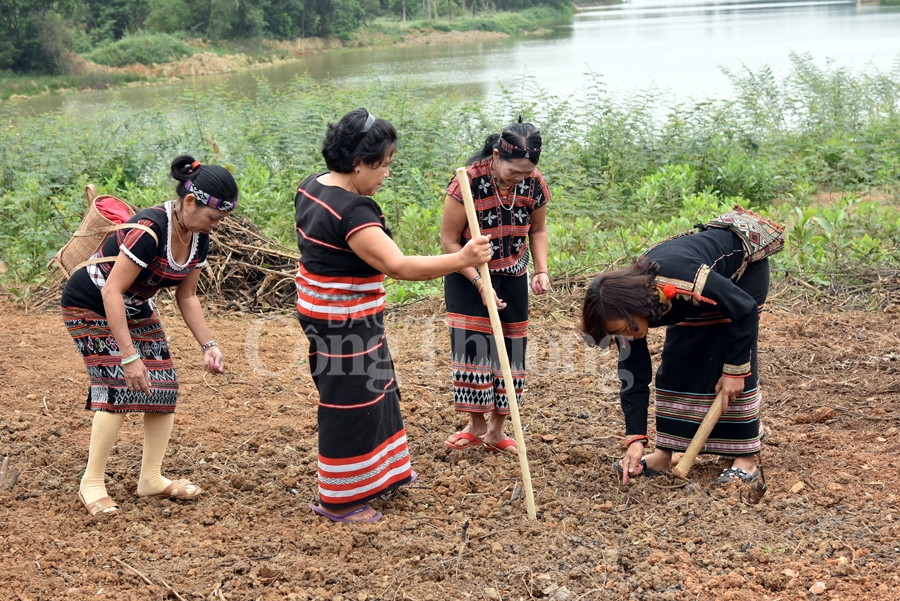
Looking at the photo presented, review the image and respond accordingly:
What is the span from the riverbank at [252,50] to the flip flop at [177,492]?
2946cm

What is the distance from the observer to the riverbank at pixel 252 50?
3078 cm

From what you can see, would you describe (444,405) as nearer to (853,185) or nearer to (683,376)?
(683,376)

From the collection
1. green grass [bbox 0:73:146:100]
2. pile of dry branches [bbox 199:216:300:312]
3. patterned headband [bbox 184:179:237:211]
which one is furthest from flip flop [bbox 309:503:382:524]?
green grass [bbox 0:73:146:100]

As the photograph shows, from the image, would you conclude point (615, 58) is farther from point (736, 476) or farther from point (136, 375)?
point (136, 375)

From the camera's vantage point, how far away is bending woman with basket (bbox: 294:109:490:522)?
2.73m

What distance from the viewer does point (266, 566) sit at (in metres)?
2.82

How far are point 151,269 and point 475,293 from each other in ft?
4.45

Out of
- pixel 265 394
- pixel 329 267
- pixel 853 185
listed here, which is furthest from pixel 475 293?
pixel 853 185

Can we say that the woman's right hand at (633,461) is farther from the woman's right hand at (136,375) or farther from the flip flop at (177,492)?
the woman's right hand at (136,375)

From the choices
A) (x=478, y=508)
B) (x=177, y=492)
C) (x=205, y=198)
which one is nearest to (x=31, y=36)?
(x=177, y=492)

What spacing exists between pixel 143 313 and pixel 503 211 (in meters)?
1.54

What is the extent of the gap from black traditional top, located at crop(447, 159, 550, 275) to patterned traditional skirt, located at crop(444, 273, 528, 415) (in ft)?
0.29

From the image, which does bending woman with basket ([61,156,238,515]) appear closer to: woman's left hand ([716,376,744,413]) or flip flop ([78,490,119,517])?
flip flop ([78,490,119,517])

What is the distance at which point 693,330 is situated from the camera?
321 centimetres
